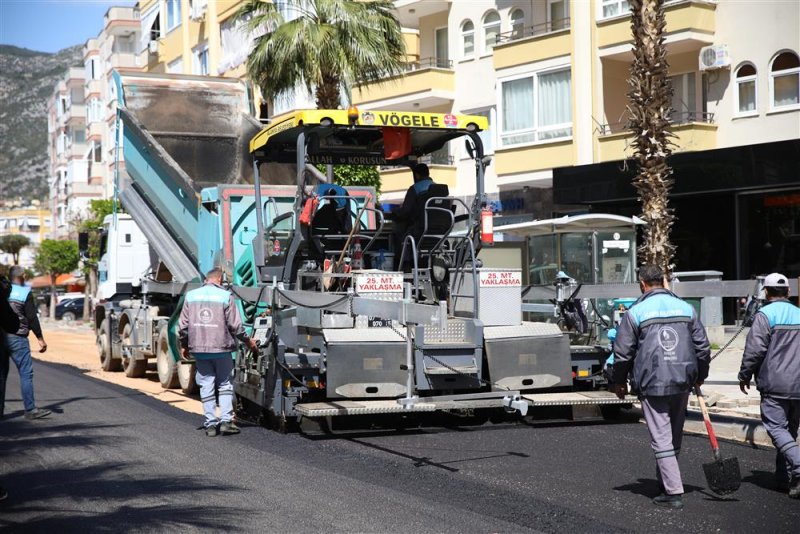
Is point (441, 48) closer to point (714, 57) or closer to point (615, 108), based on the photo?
point (615, 108)

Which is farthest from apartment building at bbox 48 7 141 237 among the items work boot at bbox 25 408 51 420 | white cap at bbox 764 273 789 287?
white cap at bbox 764 273 789 287

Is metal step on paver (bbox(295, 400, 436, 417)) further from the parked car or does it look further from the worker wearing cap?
the parked car

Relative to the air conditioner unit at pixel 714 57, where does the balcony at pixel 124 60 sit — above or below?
above

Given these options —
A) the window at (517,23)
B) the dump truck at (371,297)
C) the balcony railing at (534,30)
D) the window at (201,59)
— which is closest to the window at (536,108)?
the balcony railing at (534,30)

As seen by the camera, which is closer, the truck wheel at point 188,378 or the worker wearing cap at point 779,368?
the worker wearing cap at point 779,368

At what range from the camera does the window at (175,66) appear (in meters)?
A: 50.0

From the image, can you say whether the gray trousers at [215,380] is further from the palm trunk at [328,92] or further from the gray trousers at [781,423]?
the palm trunk at [328,92]

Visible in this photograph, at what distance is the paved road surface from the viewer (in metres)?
7.18

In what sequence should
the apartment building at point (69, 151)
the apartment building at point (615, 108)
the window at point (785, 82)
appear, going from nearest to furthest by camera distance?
the window at point (785, 82), the apartment building at point (615, 108), the apartment building at point (69, 151)

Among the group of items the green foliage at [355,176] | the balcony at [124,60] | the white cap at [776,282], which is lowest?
the white cap at [776,282]

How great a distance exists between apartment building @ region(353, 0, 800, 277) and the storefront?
0.09ft

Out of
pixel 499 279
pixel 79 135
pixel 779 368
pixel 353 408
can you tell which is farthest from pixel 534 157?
pixel 79 135

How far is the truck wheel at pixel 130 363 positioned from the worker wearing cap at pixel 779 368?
1235 centimetres

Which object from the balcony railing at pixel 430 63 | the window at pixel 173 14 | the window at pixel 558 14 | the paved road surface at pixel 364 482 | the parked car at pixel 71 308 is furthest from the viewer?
the parked car at pixel 71 308
